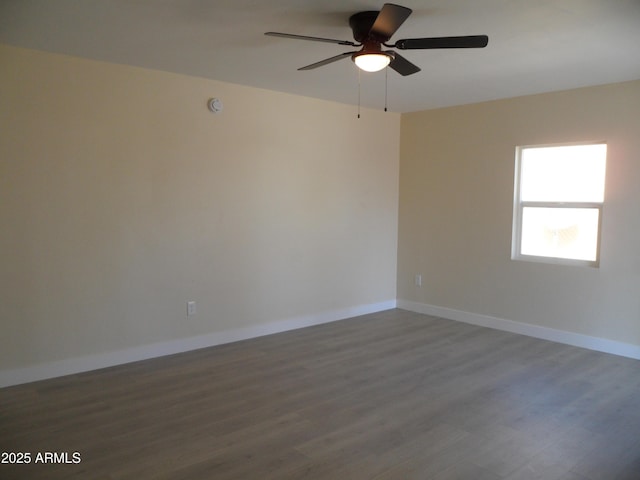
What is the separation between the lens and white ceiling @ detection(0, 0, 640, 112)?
255 cm

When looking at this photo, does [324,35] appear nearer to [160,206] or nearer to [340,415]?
[160,206]

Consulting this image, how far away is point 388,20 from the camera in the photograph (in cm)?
242

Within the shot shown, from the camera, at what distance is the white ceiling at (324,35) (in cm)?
255

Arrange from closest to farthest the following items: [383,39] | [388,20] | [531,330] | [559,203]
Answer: [388,20] < [383,39] < [559,203] < [531,330]

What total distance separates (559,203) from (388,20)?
123 inches

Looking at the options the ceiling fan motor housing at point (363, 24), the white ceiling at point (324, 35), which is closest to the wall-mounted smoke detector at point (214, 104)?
the white ceiling at point (324, 35)

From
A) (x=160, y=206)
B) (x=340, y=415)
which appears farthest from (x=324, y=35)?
(x=340, y=415)

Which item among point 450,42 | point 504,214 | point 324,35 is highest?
point 324,35

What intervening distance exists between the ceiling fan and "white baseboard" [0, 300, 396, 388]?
2.86 m

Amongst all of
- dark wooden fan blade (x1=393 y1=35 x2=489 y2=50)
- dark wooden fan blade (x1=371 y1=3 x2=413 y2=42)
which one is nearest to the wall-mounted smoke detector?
dark wooden fan blade (x1=371 y1=3 x2=413 y2=42)

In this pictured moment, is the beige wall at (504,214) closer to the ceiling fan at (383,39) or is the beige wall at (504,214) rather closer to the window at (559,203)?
the window at (559,203)

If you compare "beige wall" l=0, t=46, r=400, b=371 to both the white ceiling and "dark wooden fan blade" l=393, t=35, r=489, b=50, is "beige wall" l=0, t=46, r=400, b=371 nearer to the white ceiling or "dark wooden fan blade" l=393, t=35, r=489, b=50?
the white ceiling

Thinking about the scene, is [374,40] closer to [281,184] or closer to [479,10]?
[479,10]

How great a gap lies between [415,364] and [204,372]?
1.79 meters
